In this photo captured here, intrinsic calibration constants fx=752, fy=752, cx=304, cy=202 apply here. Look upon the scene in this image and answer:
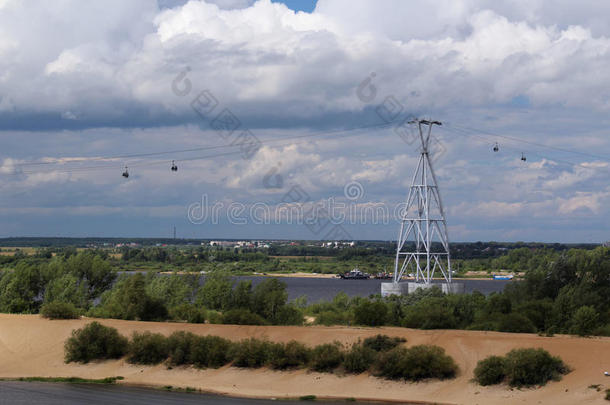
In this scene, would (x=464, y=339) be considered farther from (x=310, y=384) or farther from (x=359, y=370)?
(x=310, y=384)

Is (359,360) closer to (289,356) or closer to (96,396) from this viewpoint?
(289,356)

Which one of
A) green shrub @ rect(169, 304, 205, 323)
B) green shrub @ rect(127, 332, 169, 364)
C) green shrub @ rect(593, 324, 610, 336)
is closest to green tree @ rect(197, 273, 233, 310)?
green shrub @ rect(169, 304, 205, 323)

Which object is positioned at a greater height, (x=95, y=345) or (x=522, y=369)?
(x=522, y=369)

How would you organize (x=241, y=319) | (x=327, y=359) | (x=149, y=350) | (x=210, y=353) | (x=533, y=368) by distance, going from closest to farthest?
(x=533, y=368)
(x=327, y=359)
(x=210, y=353)
(x=149, y=350)
(x=241, y=319)

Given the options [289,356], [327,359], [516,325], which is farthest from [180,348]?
[516,325]

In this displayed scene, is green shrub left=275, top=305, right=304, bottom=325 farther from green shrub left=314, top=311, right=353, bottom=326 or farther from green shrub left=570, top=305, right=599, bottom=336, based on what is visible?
green shrub left=570, top=305, right=599, bottom=336

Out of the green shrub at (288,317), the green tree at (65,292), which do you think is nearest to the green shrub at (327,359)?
the green shrub at (288,317)

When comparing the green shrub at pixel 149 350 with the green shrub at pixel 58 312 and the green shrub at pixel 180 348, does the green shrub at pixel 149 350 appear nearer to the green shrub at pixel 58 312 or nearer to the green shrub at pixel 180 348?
the green shrub at pixel 180 348

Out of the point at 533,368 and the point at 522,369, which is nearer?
the point at 533,368
